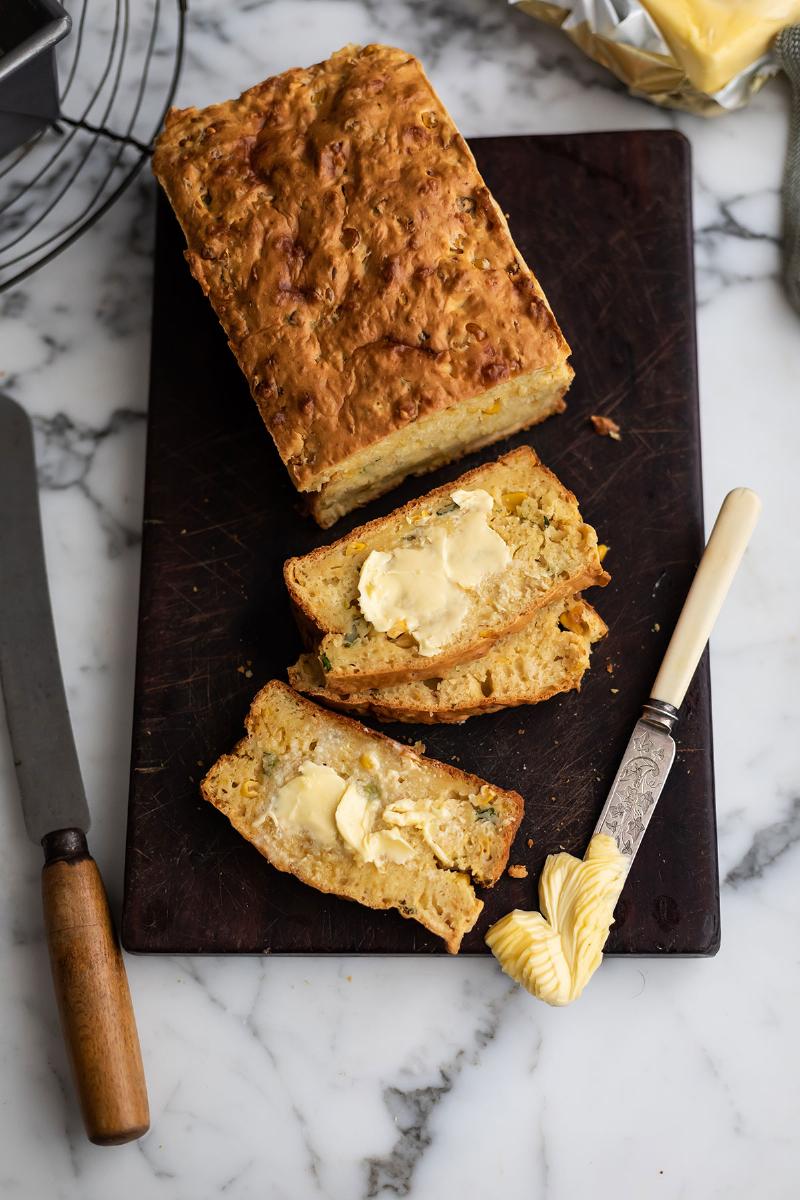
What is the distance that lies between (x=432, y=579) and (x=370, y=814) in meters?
0.77

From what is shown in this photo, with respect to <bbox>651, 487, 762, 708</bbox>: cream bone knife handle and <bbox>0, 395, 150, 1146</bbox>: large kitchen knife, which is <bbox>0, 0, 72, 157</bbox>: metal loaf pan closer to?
<bbox>0, 395, 150, 1146</bbox>: large kitchen knife

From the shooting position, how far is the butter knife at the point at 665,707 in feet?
13.1

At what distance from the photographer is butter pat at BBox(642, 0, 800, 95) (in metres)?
4.28

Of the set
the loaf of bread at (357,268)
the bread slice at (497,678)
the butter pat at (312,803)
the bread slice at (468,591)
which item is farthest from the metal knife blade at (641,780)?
the loaf of bread at (357,268)

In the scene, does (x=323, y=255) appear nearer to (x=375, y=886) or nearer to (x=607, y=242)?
(x=607, y=242)

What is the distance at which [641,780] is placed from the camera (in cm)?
400

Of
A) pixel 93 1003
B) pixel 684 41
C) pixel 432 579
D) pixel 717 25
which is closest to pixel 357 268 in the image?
pixel 432 579

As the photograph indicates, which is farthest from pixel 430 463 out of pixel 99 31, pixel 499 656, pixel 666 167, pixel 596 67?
pixel 99 31

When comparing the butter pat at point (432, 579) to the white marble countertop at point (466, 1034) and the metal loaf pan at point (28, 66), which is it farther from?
the metal loaf pan at point (28, 66)

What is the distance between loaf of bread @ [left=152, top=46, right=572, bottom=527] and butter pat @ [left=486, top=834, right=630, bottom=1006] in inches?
58.9

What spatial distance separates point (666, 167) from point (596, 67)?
1.80ft

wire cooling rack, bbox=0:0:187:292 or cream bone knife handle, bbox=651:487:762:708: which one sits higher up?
wire cooling rack, bbox=0:0:187:292

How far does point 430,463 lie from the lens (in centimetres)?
434

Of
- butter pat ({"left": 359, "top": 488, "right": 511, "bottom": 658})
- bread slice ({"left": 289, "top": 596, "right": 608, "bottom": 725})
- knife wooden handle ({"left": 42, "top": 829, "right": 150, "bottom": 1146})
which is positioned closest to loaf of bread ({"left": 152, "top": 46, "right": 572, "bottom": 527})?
butter pat ({"left": 359, "top": 488, "right": 511, "bottom": 658})
